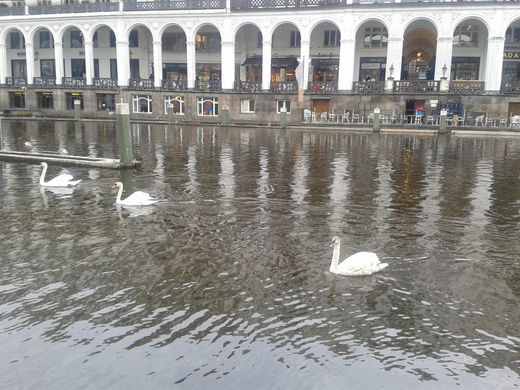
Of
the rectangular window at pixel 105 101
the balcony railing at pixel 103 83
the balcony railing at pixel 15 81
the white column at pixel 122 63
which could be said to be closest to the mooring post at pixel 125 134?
the white column at pixel 122 63

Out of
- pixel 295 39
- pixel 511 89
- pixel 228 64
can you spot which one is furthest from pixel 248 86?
pixel 511 89

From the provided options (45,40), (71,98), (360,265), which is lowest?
(360,265)

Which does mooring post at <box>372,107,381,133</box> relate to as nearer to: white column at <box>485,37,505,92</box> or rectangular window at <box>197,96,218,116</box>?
white column at <box>485,37,505,92</box>

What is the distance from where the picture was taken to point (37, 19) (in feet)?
176

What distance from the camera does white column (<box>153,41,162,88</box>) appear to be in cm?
5025

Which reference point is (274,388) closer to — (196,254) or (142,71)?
(196,254)

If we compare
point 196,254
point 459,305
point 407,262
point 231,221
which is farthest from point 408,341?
point 231,221

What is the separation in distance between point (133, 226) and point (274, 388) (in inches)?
279

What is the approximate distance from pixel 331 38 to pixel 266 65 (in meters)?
7.00

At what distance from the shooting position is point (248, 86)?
48.1 metres

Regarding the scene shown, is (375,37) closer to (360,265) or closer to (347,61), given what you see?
(347,61)

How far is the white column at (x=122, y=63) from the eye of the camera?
167 feet

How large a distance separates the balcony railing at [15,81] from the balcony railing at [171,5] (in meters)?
14.0

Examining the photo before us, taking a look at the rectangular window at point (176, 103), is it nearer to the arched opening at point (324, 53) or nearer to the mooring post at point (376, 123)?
the arched opening at point (324, 53)
